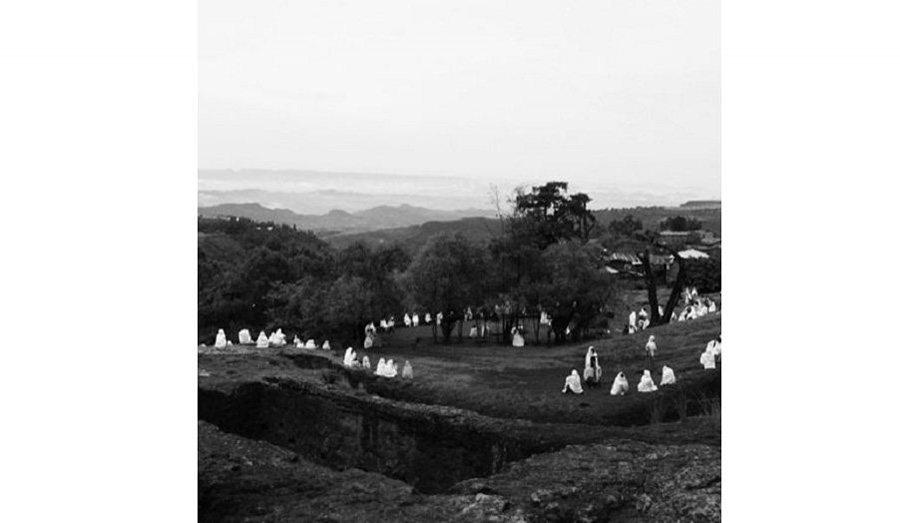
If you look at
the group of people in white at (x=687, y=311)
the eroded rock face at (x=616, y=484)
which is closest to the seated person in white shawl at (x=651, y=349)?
the group of people in white at (x=687, y=311)

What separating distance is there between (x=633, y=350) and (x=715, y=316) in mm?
830

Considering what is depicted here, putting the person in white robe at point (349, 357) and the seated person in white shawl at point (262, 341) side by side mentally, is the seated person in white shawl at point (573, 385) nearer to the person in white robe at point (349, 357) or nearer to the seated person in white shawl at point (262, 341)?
the person in white robe at point (349, 357)

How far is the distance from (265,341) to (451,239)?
7.17ft

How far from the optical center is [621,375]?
8.02 metres

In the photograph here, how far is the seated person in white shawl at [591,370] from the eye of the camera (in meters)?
8.02

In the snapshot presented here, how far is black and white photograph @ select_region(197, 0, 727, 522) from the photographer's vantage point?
792 centimetres

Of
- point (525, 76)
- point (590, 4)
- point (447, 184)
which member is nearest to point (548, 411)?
point (447, 184)

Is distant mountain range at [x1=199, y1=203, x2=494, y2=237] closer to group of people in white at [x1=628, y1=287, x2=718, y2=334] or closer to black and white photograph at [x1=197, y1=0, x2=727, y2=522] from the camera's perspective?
black and white photograph at [x1=197, y1=0, x2=727, y2=522]

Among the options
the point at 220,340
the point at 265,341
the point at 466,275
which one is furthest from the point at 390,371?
the point at 220,340

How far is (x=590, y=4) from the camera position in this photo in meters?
8.10

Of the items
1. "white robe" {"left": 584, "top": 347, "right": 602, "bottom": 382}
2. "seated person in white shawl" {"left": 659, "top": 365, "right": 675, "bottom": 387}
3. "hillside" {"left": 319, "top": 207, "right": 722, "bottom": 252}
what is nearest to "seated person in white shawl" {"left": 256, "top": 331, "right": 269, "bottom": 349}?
"hillside" {"left": 319, "top": 207, "right": 722, "bottom": 252}

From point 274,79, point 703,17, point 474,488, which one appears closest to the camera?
point 474,488

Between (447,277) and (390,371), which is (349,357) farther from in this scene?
(447,277)

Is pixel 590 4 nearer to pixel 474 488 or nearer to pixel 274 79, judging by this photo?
pixel 274 79
